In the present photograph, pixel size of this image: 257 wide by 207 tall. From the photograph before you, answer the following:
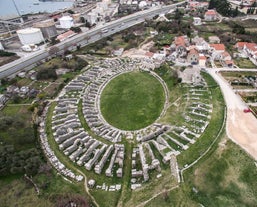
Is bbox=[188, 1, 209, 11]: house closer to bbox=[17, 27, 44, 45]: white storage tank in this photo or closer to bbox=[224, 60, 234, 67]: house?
bbox=[224, 60, 234, 67]: house

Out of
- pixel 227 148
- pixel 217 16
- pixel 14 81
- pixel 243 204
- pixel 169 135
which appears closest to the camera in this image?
pixel 243 204

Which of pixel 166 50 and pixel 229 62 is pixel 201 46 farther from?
pixel 229 62

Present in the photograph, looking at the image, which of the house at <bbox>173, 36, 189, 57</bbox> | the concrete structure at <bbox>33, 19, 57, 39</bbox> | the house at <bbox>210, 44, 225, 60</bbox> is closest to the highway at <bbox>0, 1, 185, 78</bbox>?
the concrete structure at <bbox>33, 19, 57, 39</bbox>

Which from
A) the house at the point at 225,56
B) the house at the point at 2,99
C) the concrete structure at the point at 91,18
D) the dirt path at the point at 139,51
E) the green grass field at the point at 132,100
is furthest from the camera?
the concrete structure at the point at 91,18

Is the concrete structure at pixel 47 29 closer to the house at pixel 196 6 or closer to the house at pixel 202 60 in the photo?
the house at pixel 202 60

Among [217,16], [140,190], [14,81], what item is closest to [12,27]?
[14,81]

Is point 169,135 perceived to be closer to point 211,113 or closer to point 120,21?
point 211,113

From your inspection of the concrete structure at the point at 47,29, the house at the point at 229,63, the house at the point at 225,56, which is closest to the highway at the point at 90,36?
the concrete structure at the point at 47,29
